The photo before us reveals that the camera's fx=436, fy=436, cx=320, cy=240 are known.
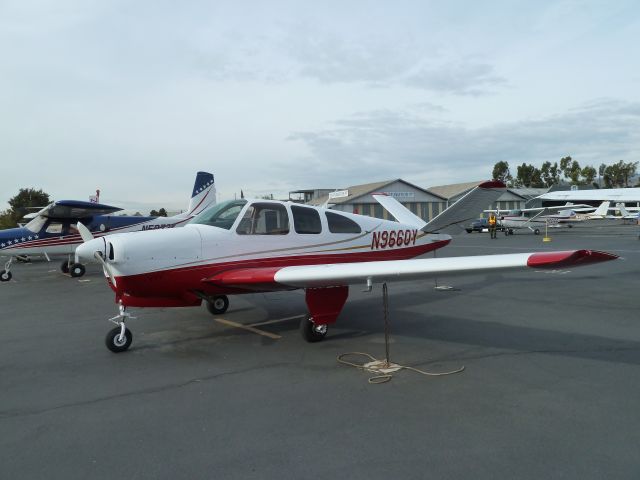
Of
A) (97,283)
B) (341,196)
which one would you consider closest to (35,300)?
(97,283)

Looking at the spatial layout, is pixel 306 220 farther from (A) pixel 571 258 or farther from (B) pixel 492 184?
(A) pixel 571 258

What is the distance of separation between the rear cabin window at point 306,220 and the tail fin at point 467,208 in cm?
289

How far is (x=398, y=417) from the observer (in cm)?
381

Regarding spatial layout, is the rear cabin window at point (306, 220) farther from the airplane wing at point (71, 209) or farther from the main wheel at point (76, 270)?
the main wheel at point (76, 270)

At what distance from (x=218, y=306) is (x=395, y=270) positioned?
4.61 meters

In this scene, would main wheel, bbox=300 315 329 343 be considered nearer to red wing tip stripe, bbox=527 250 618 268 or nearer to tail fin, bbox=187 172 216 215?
red wing tip stripe, bbox=527 250 618 268

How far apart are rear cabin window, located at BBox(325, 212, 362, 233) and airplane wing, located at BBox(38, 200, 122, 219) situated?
10.5m

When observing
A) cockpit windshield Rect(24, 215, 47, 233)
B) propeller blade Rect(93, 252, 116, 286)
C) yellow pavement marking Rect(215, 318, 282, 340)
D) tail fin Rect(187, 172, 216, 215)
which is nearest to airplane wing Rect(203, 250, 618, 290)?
yellow pavement marking Rect(215, 318, 282, 340)

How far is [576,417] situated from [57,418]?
4602 mm

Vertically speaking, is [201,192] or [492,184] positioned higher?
[201,192]

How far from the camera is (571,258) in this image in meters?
3.66

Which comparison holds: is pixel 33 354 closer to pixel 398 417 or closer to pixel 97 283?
pixel 398 417

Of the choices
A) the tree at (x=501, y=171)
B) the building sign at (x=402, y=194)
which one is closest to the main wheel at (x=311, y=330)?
the building sign at (x=402, y=194)

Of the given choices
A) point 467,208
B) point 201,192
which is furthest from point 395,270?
point 201,192
